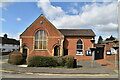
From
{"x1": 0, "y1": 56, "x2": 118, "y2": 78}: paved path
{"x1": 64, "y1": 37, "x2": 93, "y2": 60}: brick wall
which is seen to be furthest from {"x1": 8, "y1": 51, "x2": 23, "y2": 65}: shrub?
{"x1": 64, "y1": 37, "x2": 93, "y2": 60}: brick wall

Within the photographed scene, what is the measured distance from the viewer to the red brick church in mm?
17672

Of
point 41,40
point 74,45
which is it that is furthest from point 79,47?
point 41,40

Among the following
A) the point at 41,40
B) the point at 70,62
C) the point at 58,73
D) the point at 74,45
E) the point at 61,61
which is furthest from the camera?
the point at 74,45

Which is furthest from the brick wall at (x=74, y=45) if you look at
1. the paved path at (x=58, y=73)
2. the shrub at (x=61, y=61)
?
the paved path at (x=58, y=73)

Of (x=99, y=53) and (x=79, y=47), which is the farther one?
(x=99, y=53)

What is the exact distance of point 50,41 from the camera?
58.3 ft

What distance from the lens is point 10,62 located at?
13.2m

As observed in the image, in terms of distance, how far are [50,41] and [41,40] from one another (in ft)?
5.68

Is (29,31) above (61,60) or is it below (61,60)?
above

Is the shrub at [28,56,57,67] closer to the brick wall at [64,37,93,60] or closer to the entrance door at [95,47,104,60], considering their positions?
the brick wall at [64,37,93,60]

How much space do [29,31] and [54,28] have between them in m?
4.79

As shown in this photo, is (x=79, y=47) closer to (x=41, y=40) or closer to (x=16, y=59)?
(x=41, y=40)

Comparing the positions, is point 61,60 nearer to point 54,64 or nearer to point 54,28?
point 54,64

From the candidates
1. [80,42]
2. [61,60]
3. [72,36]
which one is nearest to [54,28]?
[72,36]
